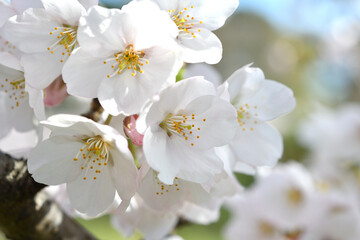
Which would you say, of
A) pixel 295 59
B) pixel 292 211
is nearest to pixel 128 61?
pixel 292 211

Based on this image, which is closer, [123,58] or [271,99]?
[123,58]

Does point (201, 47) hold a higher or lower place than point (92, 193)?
higher

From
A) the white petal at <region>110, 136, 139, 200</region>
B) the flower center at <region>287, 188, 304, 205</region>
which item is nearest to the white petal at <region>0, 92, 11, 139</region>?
the white petal at <region>110, 136, 139, 200</region>

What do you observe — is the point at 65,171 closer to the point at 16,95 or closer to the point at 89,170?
the point at 89,170

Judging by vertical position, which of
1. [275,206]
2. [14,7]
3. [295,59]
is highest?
[14,7]

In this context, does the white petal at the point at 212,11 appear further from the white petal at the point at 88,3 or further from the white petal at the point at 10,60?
the white petal at the point at 10,60

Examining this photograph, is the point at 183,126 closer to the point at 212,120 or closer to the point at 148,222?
the point at 212,120

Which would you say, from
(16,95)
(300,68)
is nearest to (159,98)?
(16,95)
